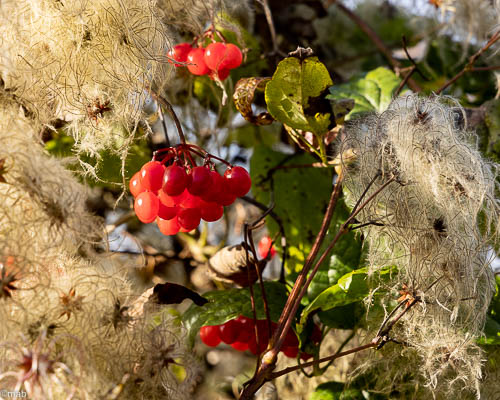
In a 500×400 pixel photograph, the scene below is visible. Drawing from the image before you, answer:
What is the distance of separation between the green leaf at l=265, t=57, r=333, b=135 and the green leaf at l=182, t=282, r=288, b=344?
269 mm

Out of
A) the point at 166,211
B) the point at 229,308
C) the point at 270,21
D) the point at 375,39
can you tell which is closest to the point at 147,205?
the point at 166,211

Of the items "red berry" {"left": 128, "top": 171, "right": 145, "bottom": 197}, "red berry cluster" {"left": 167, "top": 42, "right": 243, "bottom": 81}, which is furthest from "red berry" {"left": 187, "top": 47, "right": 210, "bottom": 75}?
"red berry" {"left": 128, "top": 171, "right": 145, "bottom": 197}

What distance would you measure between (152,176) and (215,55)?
257mm

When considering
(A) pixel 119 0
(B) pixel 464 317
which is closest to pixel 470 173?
(B) pixel 464 317

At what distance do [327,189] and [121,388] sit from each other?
625 mm

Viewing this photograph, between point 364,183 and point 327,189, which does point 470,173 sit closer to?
point 364,183

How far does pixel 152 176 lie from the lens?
0.69m

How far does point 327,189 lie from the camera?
1.07 meters

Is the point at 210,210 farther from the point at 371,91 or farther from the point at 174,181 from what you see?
the point at 371,91

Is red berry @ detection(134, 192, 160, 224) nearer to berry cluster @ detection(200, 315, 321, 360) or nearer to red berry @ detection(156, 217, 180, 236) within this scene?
red berry @ detection(156, 217, 180, 236)

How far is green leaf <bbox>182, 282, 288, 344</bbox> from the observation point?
2.62 feet

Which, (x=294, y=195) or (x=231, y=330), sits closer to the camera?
(x=231, y=330)

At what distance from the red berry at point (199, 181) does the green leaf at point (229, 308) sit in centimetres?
21

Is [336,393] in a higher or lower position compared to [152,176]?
lower
